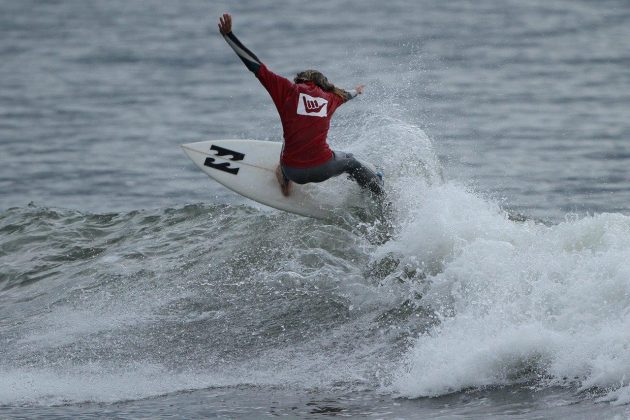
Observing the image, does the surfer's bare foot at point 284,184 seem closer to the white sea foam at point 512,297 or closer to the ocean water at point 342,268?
the ocean water at point 342,268

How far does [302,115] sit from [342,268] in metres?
1.65

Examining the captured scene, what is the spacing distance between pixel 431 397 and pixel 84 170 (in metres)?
13.3

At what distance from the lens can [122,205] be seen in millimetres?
17656

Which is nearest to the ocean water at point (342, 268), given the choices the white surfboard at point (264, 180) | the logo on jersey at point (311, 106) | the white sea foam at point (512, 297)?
the white sea foam at point (512, 297)

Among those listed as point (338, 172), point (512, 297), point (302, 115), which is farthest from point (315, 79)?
point (512, 297)

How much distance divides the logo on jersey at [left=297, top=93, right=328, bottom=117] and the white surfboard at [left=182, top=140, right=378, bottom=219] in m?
1.45

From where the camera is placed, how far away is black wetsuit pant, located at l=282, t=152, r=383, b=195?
11.8 metres

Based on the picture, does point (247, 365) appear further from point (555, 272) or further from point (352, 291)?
point (555, 272)

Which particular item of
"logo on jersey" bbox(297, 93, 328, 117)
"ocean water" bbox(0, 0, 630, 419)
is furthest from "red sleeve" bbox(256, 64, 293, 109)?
"ocean water" bbox(0, 0, 630, 419)

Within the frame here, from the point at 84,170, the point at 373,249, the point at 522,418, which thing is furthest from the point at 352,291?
the point at 84,170

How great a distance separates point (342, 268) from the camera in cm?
1152

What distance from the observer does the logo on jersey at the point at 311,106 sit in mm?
11344

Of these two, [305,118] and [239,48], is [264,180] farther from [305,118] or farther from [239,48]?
[239,48]

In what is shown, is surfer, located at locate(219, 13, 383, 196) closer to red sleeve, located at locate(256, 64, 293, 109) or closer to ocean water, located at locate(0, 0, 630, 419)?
red sleeve, located at locate(256, 64, 293, 109)
